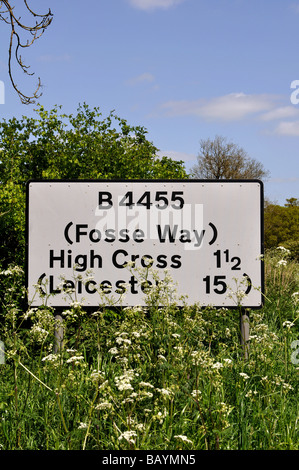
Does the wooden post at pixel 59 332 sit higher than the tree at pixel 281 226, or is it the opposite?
the tree at pixel 281 226

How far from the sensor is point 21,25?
6.31m

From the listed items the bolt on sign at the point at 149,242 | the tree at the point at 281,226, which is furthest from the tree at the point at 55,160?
the tree at the point at 281,226

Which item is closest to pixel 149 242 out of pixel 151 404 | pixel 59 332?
pixel 59 332

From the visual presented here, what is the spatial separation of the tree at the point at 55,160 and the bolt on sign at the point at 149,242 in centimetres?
203

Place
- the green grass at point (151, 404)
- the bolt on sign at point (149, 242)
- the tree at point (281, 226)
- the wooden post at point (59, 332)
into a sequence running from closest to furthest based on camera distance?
the green grass at point (151, 404), the wooden post at point (59, 332), the bolt on sign at point (149, 242), the tree at point (281, 226)

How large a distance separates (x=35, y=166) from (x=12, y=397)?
6.11m

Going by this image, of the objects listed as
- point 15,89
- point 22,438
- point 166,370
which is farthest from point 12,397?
point 15,89

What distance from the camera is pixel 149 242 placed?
5180 mm

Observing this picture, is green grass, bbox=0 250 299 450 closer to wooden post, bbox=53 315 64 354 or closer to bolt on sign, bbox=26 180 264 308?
wooden post, bbox=53 315 64 354

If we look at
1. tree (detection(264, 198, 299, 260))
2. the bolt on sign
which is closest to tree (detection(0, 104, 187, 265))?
the bolt on sign

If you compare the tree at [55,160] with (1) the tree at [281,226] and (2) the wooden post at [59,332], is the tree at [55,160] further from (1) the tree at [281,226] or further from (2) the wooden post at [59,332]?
(1) the tree at [281,226]

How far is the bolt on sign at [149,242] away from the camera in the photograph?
5.17m

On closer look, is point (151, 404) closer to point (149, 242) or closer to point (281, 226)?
point (149, 242)
